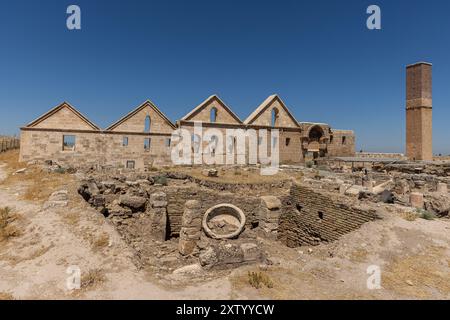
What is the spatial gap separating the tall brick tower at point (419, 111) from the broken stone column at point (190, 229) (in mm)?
26909

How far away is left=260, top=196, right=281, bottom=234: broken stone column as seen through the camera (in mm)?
14266

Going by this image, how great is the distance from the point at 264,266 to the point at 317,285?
53.1 inches

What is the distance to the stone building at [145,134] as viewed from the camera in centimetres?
2144

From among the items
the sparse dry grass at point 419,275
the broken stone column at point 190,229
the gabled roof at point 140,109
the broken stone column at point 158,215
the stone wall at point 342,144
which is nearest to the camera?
the sparse dry grass at point 419,275

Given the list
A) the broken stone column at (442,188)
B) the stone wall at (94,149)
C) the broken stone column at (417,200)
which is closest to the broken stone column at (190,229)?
the broken stone column at (417,200)

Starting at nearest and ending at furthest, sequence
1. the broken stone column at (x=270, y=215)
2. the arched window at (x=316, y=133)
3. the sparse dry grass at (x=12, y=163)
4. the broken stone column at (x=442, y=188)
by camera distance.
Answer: the broken stone column at (x=442, y=188), the broken stone column at (x=270, y=215), the sparse dry grass at (x=12, y=163), the arched window at (x=316, y=133)

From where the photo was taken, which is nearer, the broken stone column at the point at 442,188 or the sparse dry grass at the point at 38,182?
the sparse dry grass at the point at 38,182

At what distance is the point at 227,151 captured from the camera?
26.6 metres

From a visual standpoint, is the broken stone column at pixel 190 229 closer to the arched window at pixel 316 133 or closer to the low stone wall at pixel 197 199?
the low stone wall at pixel 197 199

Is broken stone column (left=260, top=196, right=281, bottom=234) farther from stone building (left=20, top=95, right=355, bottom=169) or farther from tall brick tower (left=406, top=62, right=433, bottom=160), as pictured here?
tall brick tower (left=406, top=62, right=433, bottom=160)

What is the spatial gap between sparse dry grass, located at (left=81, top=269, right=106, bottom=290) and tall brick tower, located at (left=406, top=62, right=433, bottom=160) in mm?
32184

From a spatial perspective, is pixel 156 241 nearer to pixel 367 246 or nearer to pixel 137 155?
pixel 367 246
